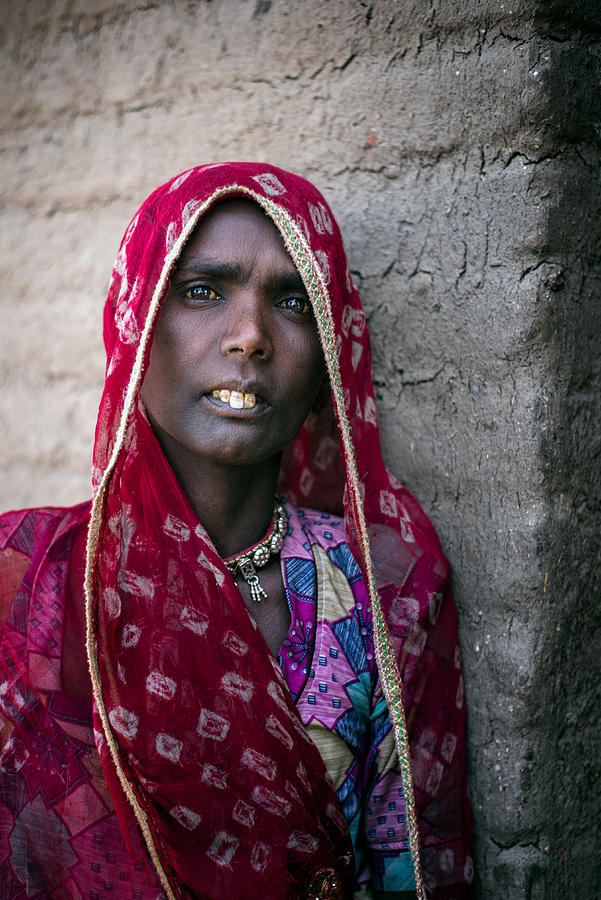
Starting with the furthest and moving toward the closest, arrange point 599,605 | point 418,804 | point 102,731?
point 599,605
point 418,804
point 102,731

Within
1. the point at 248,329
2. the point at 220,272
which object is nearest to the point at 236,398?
the point at 248,329

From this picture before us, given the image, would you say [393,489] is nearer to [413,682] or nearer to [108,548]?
[413,682]

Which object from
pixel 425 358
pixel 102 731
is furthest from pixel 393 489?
pixel 102 731

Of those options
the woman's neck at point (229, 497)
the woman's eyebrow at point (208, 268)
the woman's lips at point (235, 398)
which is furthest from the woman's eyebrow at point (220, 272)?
the woman's neck at point (229, 497)

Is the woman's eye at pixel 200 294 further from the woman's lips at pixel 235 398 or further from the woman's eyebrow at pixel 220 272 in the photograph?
the woman's lips at pixel 235 398

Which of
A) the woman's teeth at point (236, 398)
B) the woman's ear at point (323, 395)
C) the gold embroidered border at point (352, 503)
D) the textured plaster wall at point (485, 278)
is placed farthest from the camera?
the woman's ear at point (323, 395)

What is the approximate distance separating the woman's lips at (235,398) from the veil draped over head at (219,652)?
0.46 feet

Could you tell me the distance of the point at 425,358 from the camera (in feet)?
5.26

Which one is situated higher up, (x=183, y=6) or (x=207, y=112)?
(x=183, y=6)

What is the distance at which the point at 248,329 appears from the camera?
128 centimetres

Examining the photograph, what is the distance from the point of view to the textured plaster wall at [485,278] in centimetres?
144

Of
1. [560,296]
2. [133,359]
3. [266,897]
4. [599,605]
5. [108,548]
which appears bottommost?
[266,897]

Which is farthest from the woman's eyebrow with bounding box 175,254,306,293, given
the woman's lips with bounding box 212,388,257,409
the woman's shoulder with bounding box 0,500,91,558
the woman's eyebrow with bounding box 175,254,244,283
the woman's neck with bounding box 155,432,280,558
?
the woman's shoulder with bounding box 0,500,91,558

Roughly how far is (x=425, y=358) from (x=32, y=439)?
3.75 feet
